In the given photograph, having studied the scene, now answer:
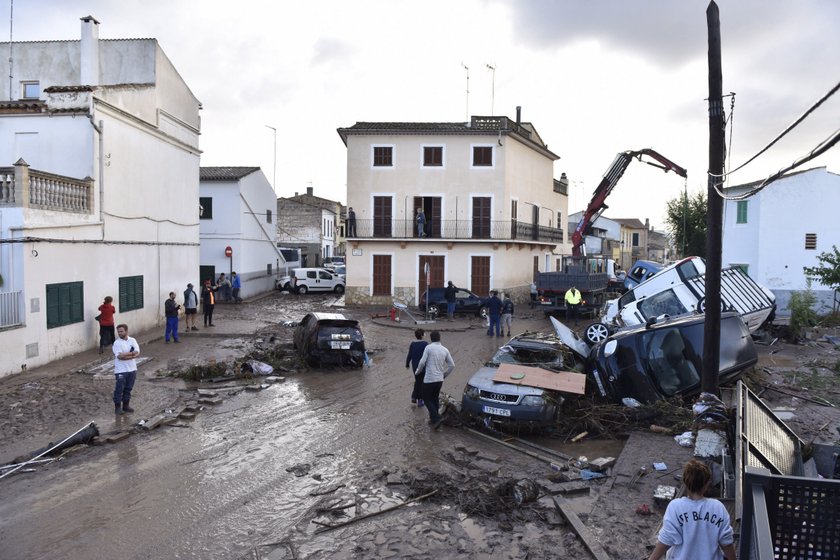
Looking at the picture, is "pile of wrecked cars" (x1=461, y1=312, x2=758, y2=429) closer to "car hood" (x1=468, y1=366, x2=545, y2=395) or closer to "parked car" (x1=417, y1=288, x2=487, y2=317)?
"car hood" (x1=468, y1=366, x2=545, y2=395)

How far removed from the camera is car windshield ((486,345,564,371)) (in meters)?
11.5

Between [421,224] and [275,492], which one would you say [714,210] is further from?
[421,224]

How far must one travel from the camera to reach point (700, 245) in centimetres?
4603

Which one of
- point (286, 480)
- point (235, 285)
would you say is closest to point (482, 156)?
point (235, 285)

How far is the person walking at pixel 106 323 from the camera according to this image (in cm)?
1705

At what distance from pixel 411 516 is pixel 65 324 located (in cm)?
1331

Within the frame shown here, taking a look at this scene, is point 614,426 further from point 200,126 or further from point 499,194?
point 499,194

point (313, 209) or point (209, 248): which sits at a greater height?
point (313, 209)

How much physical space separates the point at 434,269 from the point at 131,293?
56.3 feet

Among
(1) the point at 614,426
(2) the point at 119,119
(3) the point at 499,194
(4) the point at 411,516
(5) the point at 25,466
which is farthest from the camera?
(3) the point at 499,194

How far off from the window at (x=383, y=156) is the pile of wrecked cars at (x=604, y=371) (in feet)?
78.1

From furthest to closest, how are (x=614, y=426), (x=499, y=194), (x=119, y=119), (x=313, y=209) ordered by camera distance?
(x=313, y=209) → (x=499, y=194) → (x=119, y=119) → (x=614, y=426)

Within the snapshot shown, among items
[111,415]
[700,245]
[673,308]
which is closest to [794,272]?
[700,245]

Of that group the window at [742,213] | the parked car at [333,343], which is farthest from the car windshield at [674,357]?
the window at [742,213]
